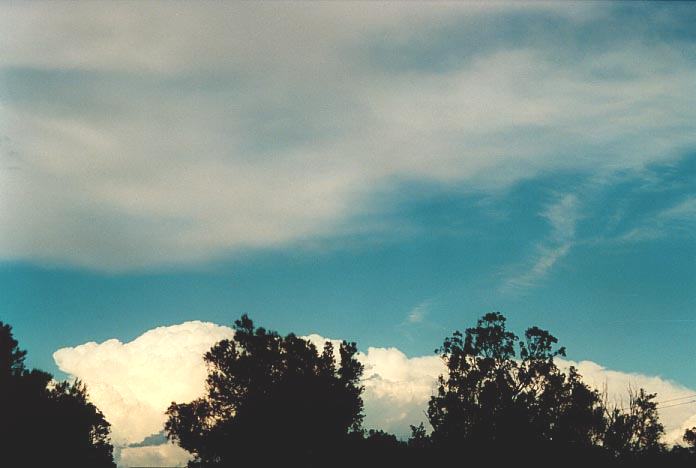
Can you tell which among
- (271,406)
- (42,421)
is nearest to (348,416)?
(271,406)

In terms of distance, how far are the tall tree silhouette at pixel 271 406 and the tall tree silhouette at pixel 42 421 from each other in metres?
8.88

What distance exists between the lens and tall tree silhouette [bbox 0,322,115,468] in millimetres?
50175

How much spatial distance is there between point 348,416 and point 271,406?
28.3 feet

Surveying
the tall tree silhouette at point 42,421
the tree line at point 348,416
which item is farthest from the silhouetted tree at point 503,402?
the tall tree silhouette at point 42,421

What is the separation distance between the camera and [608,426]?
63.8m

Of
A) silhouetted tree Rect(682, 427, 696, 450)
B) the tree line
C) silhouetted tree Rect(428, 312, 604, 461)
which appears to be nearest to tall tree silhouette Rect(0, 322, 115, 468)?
the tree line

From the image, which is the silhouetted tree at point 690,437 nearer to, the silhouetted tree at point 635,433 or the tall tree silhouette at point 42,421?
the silhouetted tree at point 635,433

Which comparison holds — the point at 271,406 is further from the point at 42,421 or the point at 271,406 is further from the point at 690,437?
the point at 690,437

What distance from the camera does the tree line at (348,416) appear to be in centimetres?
5831

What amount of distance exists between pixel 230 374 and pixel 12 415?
816 inches

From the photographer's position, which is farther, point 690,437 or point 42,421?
point 690,437

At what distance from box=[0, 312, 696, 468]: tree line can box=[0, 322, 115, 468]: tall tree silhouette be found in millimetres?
192

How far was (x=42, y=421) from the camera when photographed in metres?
52.7

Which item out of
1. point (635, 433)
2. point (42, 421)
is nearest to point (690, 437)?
point (635, 433)
